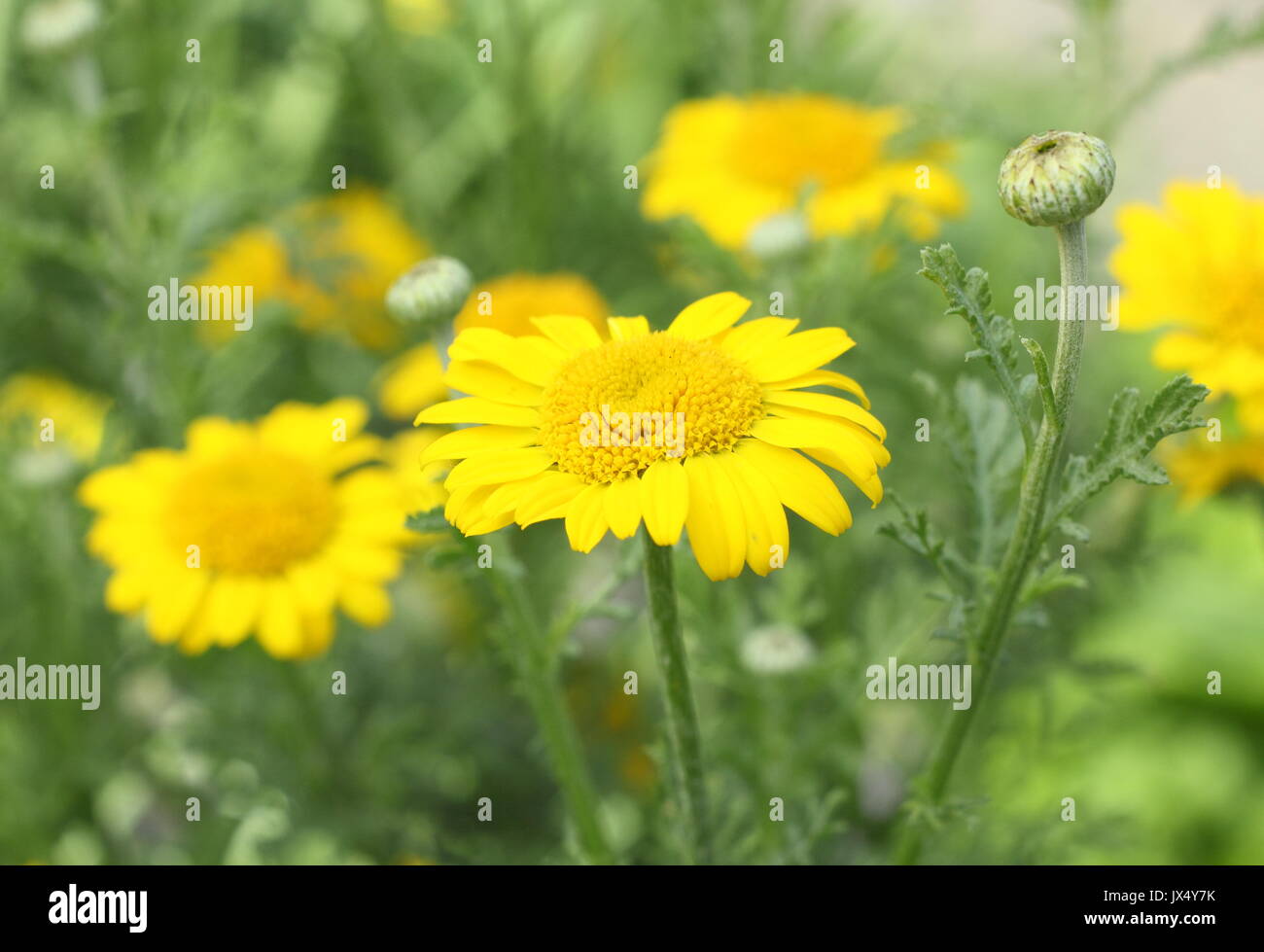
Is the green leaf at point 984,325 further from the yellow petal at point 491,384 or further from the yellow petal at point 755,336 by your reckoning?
the yellow petal at point 491,384

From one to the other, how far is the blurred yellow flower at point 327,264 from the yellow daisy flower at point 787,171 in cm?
63

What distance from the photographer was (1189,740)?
2.60 metres

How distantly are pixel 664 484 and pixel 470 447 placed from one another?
198 millimetres

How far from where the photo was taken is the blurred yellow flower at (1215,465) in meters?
1.79

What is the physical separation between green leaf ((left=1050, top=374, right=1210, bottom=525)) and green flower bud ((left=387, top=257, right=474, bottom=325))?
677 millimetres

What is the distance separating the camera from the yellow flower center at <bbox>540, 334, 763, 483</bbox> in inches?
44.3

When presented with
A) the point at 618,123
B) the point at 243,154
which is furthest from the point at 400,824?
the point at 618,123

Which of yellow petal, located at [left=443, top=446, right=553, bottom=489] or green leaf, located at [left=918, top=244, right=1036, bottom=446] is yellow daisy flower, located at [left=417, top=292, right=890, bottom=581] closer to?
yellow petal, located at [left=443, top=446, right=553, bottom=489]

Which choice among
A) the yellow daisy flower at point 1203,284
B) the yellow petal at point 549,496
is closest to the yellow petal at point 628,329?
the yellow petal at point 549,496

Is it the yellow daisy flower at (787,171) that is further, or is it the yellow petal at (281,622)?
the yellow daisy flower at (787,171)

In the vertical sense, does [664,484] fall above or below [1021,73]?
below

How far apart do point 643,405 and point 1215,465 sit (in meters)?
1.03

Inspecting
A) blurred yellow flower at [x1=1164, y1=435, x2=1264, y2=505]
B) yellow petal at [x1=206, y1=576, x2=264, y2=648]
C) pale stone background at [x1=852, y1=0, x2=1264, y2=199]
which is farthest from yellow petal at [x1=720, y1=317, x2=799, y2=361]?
pale stone background at [x1=852, y1=0, x2=1264, y2=199]
